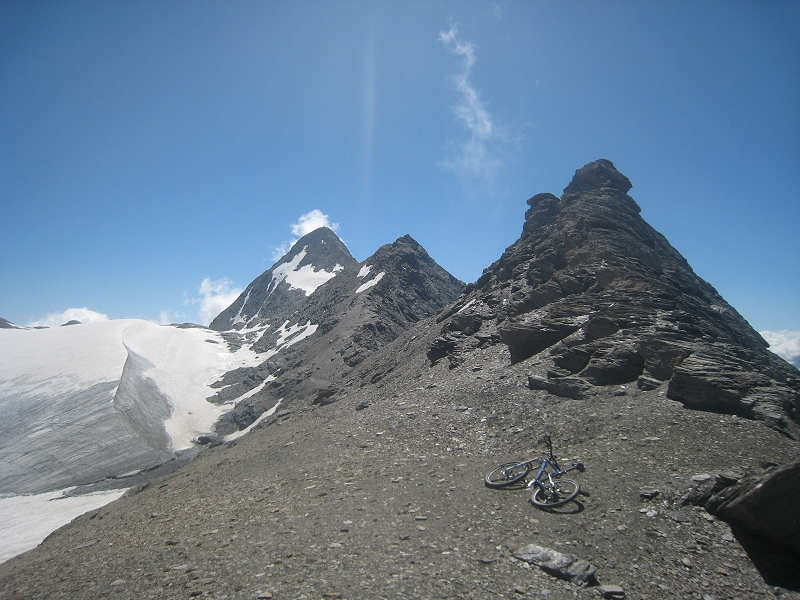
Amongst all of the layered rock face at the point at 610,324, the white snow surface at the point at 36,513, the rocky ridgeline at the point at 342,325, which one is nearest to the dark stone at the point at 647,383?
the layered rock face at the point at 610,324

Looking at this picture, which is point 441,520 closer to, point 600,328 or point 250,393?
point 600,328

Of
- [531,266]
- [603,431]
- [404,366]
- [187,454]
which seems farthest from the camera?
[187,454]

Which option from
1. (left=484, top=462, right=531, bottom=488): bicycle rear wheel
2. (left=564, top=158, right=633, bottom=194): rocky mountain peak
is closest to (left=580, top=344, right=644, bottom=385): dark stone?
(left=484, top=462, right=531, bottom=488): bicycle rear wheel

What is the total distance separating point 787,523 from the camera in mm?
7855

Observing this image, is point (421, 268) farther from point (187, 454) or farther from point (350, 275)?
point (187, 454)

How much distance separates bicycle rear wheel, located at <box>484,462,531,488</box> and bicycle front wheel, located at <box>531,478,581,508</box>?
2.92 feet

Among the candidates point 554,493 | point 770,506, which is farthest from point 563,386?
point 770,506

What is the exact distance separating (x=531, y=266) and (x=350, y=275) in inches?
2260

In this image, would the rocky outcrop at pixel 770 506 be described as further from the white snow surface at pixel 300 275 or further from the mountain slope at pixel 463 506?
the white snow surface at pixel 300 275

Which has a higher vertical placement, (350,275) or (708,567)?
(350,275)

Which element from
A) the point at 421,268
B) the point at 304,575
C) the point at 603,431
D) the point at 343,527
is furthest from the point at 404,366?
the point at 421,268

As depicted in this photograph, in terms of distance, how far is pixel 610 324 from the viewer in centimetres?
2189

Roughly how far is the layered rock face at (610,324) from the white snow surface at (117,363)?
37.1m

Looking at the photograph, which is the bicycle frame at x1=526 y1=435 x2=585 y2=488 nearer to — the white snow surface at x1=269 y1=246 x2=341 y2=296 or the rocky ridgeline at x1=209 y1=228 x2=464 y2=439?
the rocky ridgeline at x1=209 y1=228 x2=464 y2=439
